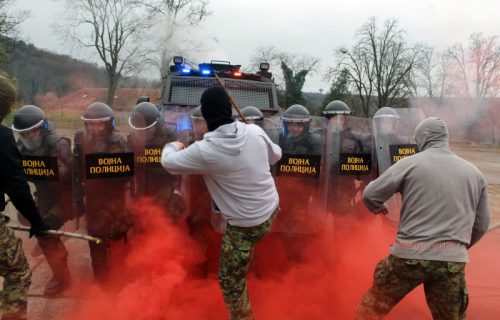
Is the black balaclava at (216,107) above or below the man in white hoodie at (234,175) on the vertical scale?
above

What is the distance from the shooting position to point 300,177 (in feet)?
14.4

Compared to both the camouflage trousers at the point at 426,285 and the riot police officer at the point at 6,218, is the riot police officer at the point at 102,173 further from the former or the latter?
the camouflage trousers at the point at 426,285

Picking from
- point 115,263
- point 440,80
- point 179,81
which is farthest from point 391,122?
point 440,80

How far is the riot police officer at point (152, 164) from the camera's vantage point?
4293 mm

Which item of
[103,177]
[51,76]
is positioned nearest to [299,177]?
[103,177]

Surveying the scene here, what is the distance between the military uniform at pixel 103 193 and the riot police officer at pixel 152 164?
16 cm

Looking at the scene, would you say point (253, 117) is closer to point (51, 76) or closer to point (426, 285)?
point (426, 285)

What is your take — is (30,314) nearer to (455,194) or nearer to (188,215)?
(188,215)

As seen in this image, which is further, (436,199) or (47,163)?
(47,163)

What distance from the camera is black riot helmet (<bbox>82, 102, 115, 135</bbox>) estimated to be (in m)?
4.08

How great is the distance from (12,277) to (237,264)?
65.8 inches

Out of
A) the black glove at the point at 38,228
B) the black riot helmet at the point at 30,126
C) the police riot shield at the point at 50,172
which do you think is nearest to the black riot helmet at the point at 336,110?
the police riot shield at the point at 50,172

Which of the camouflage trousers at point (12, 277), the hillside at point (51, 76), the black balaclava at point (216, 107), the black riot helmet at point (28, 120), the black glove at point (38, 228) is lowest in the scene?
the camouflage trousers at point (12, 277)

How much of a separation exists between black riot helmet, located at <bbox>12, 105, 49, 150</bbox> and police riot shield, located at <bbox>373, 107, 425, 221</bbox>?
3407 millimetres
